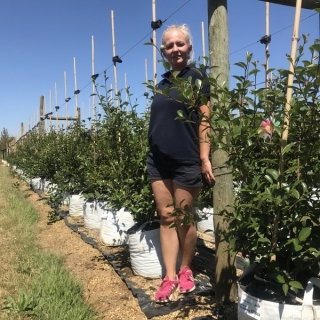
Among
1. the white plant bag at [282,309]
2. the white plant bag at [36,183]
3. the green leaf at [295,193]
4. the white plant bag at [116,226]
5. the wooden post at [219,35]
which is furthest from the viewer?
the white plant bag at [36,183]

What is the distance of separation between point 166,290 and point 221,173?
2.76ft

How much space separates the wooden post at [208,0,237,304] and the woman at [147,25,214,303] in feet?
0.27

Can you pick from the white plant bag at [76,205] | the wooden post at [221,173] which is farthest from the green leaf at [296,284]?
the white plant bag at [76,205]

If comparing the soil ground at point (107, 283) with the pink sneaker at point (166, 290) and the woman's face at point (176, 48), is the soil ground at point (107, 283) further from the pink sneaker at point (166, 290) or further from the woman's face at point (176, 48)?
the woman's face at point (176, 48)

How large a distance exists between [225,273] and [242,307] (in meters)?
0.60

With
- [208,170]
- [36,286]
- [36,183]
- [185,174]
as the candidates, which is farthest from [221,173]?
[36,183]

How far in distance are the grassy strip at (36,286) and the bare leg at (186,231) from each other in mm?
696

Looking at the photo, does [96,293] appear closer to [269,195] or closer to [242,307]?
[242,307]

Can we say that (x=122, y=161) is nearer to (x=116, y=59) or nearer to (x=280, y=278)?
→ (x=116, y=59)

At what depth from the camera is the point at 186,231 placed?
88.3 inches

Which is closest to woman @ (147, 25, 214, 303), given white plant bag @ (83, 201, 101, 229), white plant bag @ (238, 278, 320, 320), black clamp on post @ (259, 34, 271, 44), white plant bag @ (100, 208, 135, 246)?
white plant bag @ (238, 278, 320, 320)

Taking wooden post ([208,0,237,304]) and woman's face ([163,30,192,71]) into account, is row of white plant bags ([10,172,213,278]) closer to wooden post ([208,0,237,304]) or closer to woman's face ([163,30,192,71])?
wooden post ([208,0,237,304])

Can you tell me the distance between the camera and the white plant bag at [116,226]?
3.52m

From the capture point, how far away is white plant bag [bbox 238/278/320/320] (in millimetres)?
1284
